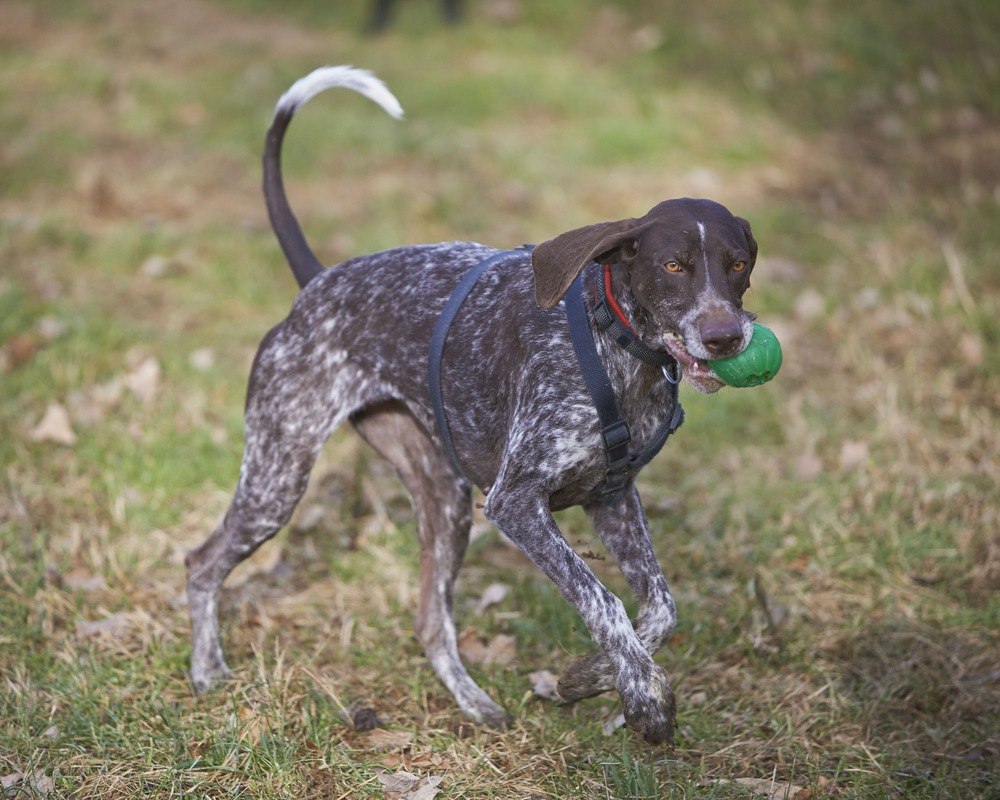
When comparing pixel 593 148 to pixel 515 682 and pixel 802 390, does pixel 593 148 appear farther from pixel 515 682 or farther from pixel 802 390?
pixel 515 682

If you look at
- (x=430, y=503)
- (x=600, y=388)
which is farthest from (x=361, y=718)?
(x=600, y=388)

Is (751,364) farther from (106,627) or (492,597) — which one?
(106,627)

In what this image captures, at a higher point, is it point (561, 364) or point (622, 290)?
point (622, 290)

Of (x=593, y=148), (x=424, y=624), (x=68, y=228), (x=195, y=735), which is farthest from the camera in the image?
(x=593, y=148)

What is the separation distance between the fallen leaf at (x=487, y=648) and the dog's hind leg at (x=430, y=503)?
227 millimetres

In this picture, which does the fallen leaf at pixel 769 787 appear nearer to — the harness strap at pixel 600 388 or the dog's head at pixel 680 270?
the harness strap at pixel 600 388

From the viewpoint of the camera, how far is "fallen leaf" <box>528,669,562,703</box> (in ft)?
12.8

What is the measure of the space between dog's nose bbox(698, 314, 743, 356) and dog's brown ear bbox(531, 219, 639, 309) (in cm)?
35

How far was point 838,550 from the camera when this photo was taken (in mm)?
4660

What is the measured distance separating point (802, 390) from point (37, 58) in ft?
28.5

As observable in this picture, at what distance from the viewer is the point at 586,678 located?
324 cm

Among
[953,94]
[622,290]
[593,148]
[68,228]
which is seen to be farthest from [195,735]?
[953,94]

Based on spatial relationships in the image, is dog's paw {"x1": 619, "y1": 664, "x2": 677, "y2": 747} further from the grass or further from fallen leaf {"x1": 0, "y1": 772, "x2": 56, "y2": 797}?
fallen leaf {"x1": 0, "y1": 772, "x2": 56, "y2": 797}

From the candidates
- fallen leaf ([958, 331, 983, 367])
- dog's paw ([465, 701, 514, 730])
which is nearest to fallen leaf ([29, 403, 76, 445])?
dog's paw ([465, 701, 514, 730])
